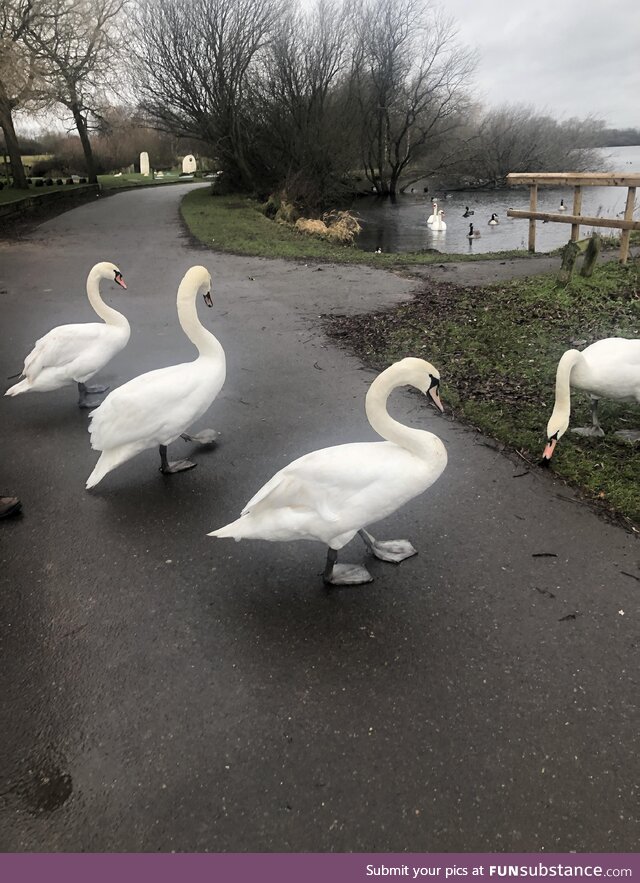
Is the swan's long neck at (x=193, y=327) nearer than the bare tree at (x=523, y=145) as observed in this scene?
Yes

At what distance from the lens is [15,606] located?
3182 mm

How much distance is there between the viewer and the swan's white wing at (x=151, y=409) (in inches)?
159

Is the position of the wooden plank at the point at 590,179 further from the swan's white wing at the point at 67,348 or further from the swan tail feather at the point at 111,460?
the swan tail feather at the point at 111,460

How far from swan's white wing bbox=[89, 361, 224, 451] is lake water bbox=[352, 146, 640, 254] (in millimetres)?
12313

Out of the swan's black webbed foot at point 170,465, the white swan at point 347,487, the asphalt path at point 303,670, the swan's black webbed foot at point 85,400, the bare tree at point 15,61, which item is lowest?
the asphalt path at point 303,670

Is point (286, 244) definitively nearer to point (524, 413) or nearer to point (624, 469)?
point (524, 413)

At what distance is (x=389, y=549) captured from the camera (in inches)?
139

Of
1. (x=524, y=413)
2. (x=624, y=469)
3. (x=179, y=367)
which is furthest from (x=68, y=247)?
(x=624, y=469)

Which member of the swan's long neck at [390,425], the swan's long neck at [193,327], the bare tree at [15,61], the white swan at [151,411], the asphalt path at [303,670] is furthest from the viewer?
the bare tree at [15,61]

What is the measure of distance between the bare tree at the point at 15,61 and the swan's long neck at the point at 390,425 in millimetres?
22715

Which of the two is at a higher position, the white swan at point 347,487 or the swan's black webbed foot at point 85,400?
the white swan at point 347,487

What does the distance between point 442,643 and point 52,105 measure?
32781mm

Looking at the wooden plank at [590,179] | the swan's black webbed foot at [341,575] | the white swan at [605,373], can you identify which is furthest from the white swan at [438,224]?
the swan's black webbed foot at [341,575]

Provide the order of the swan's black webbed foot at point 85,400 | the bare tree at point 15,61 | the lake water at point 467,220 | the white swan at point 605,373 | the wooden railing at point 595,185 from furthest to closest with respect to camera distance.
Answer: the bare tree at point 15,61
the lake water at point 467,220
the wooden railing at point 595,185
the swan's black webbed foot at point 85,400
the white swan at point 605,373
